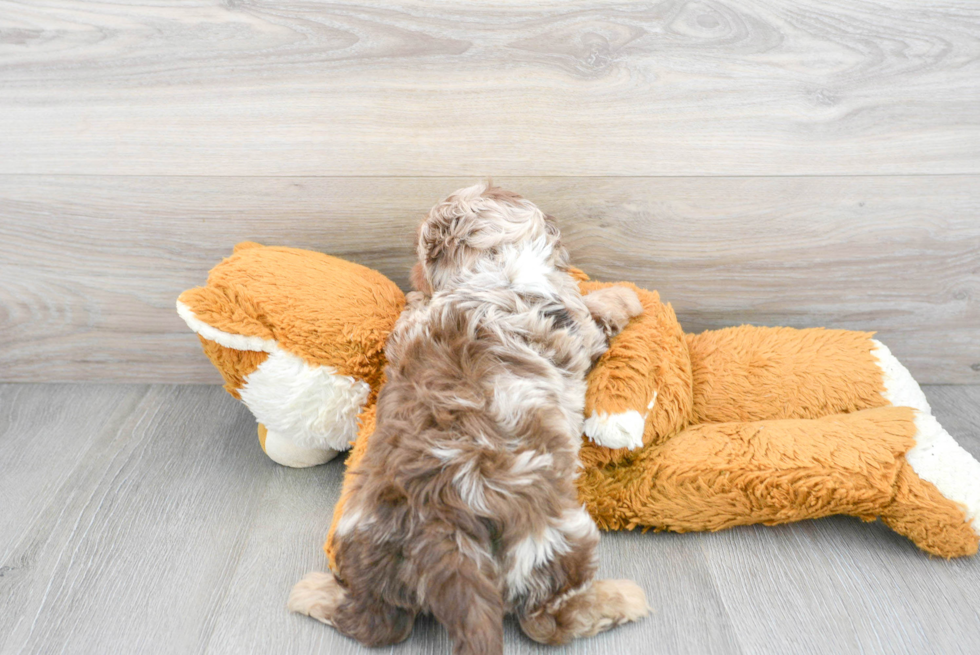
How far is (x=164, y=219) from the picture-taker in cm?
210

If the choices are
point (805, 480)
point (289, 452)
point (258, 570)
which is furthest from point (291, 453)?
point (805, 480)

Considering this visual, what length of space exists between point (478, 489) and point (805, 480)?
2.73ft

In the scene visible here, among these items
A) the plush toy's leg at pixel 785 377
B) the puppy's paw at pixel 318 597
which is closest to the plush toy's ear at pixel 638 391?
the plush toy's leg at pixel 785 377

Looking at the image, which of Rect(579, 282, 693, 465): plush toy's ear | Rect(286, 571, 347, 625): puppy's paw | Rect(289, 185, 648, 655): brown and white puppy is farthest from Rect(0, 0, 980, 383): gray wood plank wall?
Rect(286, 571, 347, 625): puppy's paw

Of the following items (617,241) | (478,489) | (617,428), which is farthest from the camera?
(617,241)

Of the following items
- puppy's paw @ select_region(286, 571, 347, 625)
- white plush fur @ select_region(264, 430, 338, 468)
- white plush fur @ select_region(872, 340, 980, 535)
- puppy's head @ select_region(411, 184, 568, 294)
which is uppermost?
puppy's head @ select_region(411, 184, 568, 294)

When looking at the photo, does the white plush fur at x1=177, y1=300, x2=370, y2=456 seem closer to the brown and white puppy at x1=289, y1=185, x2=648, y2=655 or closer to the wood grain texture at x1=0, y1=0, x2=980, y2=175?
the brown and white puppy at x1=289, y1=185, x2=648, y2=655

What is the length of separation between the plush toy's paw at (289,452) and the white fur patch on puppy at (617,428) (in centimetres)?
79

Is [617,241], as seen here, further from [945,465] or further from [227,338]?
[227,338]

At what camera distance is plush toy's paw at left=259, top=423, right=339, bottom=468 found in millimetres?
1927

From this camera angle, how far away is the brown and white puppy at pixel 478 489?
1.28 meters

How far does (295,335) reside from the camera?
5.64 ft

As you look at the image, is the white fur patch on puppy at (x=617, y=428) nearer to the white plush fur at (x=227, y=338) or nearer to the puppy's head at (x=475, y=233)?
the puppy's head at (x=475, y=233)

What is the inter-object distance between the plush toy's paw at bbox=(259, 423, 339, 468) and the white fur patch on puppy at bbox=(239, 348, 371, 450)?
0.07 metres
